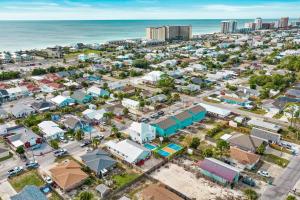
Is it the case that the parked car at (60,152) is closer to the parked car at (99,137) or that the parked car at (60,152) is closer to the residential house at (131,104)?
the parked car at (99,137)

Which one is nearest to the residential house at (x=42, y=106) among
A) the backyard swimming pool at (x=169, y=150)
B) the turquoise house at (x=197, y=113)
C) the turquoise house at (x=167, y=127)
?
the turquoise house at (x=167, y=127)

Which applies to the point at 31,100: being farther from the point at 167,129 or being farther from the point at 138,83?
the point at 167,129

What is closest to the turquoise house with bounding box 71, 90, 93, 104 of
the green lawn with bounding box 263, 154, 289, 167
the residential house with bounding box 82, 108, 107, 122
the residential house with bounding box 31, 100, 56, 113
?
the residential house with bounding box 31, 100, 56, 113

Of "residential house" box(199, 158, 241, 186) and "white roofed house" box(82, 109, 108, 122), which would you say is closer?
"residential house" box(199, 158, 241, 186)

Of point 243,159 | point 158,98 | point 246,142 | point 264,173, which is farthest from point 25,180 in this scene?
point 158,98

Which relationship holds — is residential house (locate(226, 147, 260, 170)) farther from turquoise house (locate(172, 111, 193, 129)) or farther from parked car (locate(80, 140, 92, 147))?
parked car (locate(80, 140, 92, 147))

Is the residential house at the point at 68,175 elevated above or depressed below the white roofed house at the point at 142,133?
below

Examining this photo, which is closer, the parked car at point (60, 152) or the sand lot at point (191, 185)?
the sand lot at point (191, 185)
